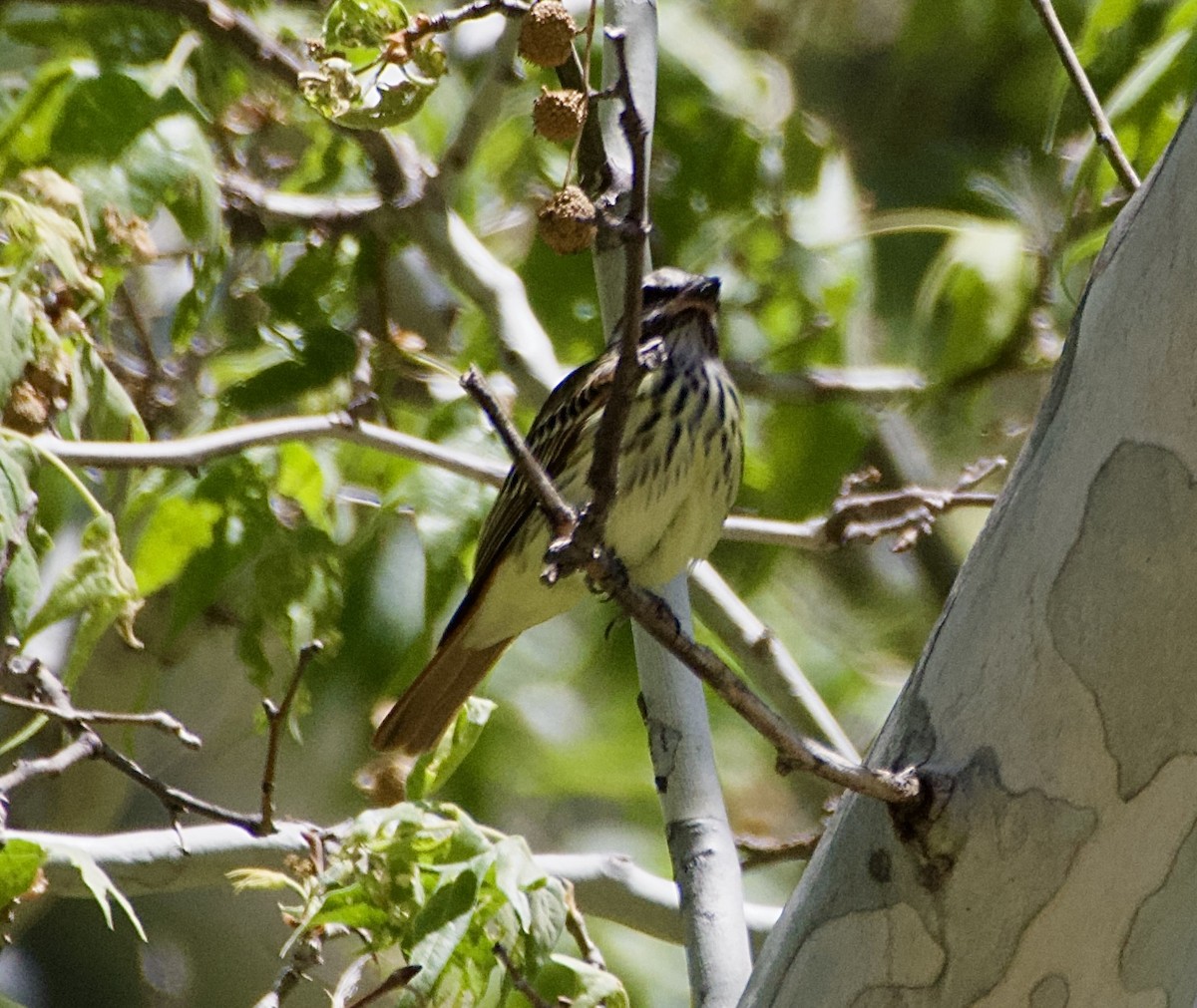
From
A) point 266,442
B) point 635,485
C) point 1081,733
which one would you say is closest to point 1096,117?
point 635,485

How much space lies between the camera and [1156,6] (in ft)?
12.1

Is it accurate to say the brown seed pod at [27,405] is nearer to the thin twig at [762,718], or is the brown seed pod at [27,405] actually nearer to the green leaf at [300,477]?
the green leaf at [300,477]

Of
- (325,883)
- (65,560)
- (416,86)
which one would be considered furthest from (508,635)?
(416,86)

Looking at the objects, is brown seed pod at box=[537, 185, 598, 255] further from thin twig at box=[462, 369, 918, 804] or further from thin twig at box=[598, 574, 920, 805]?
thin twig at box=[598, 574, 920, 805]

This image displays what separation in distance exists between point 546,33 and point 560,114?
0.08 meters

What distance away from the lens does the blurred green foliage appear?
280cm

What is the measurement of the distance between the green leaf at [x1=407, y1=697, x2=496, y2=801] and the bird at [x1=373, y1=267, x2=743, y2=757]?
0.36 metres

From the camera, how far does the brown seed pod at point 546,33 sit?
174cm

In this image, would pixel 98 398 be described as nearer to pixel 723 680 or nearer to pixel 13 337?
pixel 13 337

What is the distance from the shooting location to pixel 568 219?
1.65m

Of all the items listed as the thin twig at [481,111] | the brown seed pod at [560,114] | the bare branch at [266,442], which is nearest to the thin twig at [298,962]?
the bare branch at [266,442]

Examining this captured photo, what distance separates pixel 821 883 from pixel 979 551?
0.38 meters

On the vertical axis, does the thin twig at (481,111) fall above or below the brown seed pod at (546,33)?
above

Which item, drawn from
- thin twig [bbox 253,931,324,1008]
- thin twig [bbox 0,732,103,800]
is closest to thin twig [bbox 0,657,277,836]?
thin twig [bbox 0,732,103,800]
